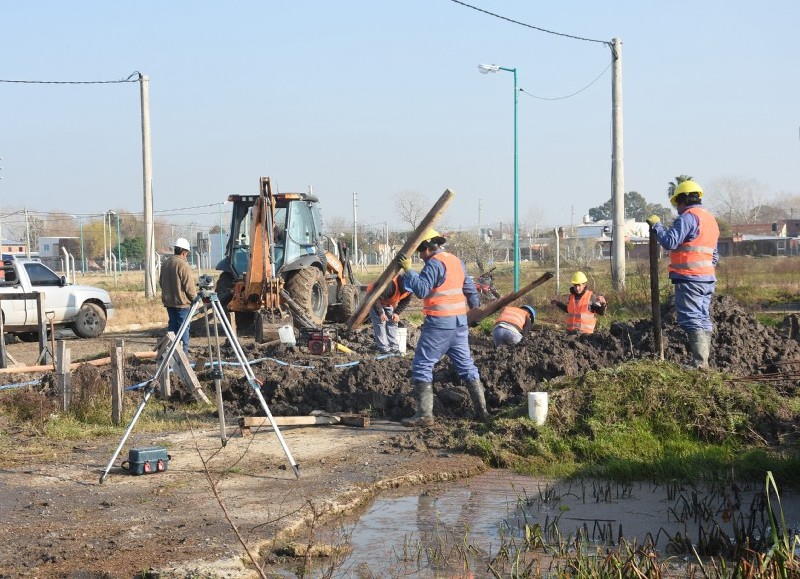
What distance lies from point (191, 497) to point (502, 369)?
508 cm

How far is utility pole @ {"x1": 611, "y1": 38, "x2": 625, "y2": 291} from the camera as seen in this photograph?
955 inches

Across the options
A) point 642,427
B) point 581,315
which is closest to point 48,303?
point 581,315

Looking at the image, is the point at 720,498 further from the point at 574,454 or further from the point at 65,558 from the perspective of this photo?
the point at 65,558

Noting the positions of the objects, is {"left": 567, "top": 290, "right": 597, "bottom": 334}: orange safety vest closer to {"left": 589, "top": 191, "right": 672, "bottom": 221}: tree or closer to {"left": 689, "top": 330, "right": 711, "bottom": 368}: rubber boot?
{"left": 689, "top": 330, "right": 711, "bottom": 368}: rubber boot

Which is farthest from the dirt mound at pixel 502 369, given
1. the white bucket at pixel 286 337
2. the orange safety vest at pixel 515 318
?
the white bucket at pixel 286 337

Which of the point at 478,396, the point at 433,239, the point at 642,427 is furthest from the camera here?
the point at 478,396

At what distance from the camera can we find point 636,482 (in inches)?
327

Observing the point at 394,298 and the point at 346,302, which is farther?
the point at 346,302

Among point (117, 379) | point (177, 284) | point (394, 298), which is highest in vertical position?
point (177, 284)

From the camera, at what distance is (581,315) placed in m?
14.3

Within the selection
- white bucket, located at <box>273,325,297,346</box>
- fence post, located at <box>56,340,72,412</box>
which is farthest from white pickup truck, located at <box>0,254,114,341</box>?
fence post, located at <box>56,340,72,412</box>

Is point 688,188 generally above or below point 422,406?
above

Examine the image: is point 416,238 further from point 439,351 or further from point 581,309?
point 581,309

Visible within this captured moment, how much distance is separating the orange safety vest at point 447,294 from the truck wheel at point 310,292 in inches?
333
